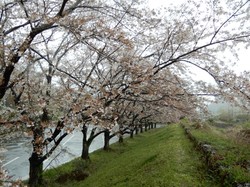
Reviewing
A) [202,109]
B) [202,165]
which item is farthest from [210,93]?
[202,165]

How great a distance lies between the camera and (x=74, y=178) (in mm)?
19375

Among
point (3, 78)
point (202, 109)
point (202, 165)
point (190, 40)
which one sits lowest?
point (202, 165)

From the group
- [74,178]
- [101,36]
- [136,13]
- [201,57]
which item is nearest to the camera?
[101,36]

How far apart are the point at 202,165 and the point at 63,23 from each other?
8.90 m

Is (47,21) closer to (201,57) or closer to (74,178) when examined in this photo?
(201,57)

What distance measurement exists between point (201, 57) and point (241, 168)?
4168mm

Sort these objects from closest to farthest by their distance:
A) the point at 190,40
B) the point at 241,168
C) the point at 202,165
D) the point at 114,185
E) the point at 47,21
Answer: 1. the point at 47,21
2. the point at 241,168
3. the point at 190,40
4. the point at 202,165
5. the point at 114,185

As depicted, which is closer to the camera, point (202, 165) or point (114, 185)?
point (202, 165)

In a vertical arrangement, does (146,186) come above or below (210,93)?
below

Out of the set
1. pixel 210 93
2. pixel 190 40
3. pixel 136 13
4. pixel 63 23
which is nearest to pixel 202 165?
pixel 210 93

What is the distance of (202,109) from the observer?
1147 centimetres

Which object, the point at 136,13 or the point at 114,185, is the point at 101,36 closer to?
the point at 136,13

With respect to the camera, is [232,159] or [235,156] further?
[235,156]

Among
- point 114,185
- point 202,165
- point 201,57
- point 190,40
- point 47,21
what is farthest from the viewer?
point 114,185
